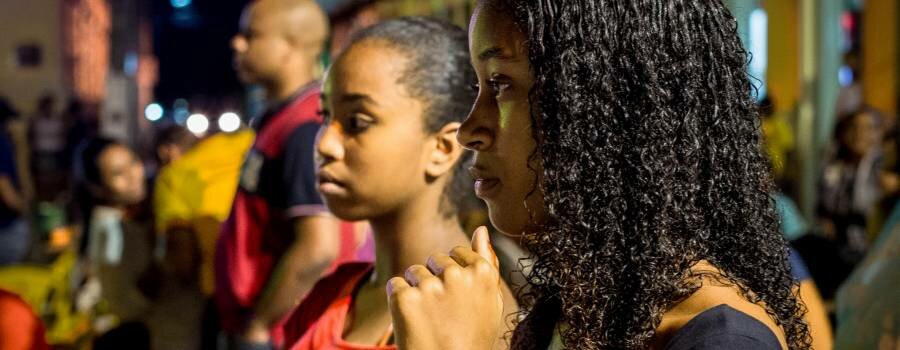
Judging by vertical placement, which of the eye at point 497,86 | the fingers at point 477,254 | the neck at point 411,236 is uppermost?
the eye at point 497,86

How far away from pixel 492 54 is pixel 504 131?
103mm

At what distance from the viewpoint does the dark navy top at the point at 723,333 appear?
1.25 m

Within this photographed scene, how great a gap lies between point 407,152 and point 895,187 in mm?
3315

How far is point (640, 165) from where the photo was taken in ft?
Result: 4.50

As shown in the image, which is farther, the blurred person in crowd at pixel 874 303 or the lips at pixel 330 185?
the blurred person in crowd at pixel 874 303

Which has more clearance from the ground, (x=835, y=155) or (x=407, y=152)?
(x=407, y=152)

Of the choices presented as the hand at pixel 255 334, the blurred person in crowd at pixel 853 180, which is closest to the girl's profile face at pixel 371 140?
the hand at pixel 255 334

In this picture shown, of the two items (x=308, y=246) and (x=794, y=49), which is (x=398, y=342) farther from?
(x=794, y=49)

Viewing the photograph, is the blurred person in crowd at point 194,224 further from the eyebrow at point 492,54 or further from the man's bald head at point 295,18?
the eyebrow at point 492,54

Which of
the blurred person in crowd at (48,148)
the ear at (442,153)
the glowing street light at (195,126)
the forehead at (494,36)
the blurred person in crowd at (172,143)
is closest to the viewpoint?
the forehead at (494,36)

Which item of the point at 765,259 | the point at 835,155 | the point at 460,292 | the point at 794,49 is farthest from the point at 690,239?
the point at 794,49

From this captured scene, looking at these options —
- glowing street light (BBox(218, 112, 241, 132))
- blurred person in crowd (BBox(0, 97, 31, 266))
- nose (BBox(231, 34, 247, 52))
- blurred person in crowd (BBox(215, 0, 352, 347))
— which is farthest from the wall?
blurred person in crowd (BBox(215, 0, 352, 347))

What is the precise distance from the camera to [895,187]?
511 centimetres

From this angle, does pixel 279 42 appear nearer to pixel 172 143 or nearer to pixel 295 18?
pixel 295 18
